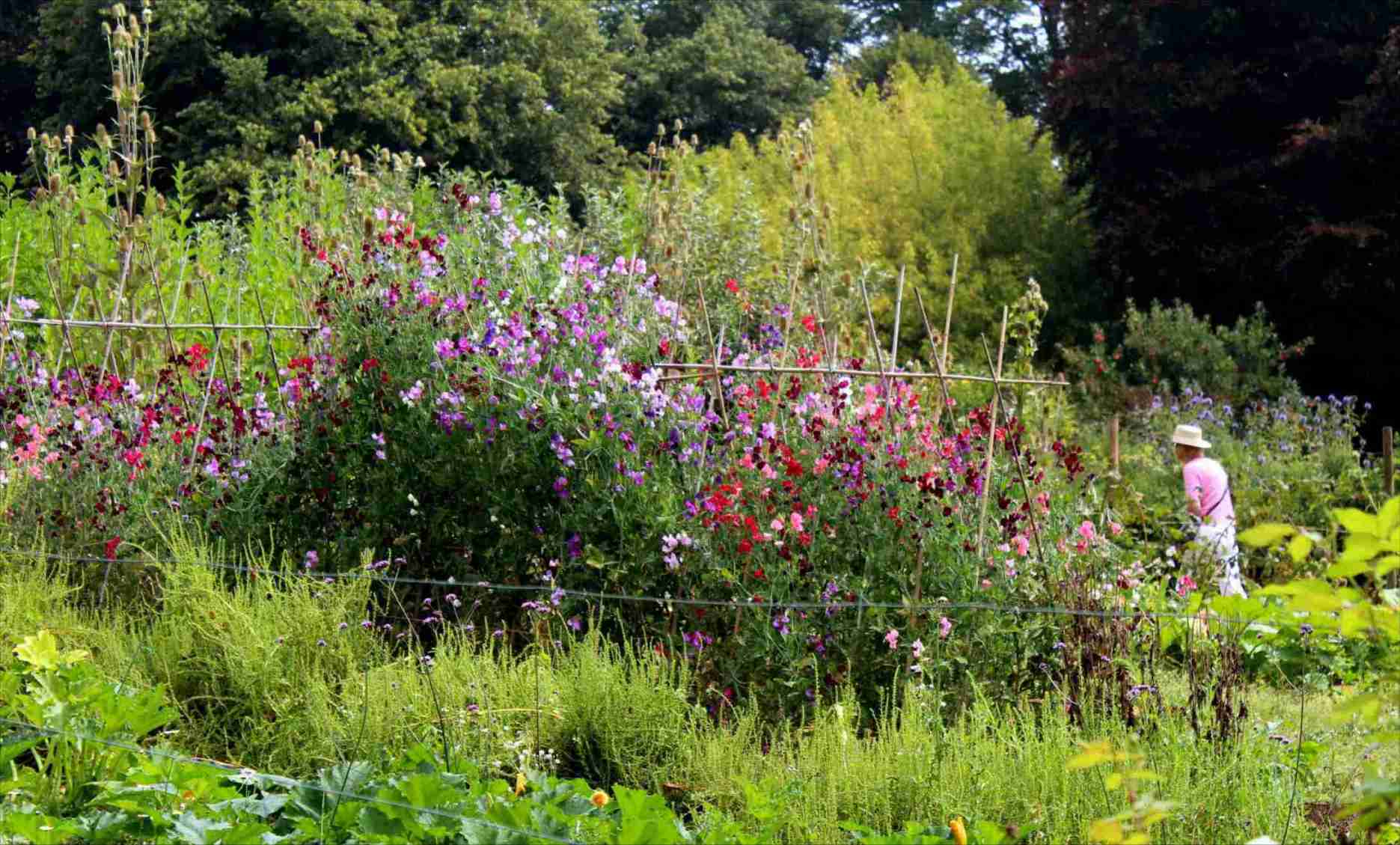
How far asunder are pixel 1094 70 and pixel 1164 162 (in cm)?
113

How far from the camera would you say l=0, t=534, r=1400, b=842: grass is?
3.17 m

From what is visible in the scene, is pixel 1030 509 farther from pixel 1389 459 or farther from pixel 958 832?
pixel 1389 459

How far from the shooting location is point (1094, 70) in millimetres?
14125

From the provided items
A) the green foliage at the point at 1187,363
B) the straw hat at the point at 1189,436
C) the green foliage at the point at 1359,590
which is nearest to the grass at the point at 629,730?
the green foliage at the point at 1359,590

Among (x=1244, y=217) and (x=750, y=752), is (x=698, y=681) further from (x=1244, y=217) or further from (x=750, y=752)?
(x=1244, y=217)

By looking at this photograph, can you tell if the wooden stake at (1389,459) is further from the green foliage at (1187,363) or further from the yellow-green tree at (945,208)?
the yellow-green tree at (945,208)

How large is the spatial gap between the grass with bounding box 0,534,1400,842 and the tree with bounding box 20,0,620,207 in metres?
15.8

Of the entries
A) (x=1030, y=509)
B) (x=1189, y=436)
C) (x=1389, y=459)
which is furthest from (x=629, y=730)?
(x=1389, y=459)

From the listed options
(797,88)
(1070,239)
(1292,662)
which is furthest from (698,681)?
(797,88)

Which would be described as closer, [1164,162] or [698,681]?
[698,681]

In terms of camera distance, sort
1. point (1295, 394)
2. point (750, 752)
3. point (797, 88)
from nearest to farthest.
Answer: point (750, 752) → point (1295, 394) → point (797, 88)

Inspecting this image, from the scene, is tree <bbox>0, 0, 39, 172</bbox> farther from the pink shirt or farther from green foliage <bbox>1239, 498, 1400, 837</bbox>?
green foliage <bbox>1239, 498, 1400, 837</bbox>

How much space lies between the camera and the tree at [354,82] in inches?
801

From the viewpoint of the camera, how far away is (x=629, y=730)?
3643mm
